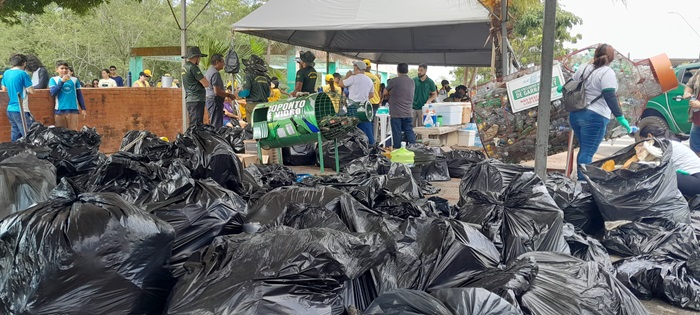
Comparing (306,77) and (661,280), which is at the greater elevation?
(306,77)

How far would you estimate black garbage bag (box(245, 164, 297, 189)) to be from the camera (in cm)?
463

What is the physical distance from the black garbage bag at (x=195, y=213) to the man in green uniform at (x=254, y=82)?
17.7ft

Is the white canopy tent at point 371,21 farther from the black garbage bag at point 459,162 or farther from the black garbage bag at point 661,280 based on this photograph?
the black garbage bag at point 661,280

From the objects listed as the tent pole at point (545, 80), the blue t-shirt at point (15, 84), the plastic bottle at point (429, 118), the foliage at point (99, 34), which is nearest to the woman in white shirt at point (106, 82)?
the blue t-shirt at point (15, 84)

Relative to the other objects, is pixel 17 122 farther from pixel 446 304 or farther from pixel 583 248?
pixel 446 304

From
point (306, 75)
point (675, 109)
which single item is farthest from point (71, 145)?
point (675, 109)

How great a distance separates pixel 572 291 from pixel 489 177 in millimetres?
2133

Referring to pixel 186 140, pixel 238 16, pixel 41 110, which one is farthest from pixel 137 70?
pixel 186 140

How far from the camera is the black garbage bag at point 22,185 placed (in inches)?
116

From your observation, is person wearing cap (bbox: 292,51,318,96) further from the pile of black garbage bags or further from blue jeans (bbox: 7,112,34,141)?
the pile of black garbage bags

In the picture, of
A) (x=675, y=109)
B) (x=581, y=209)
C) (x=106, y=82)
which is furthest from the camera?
(x=106, y=82)

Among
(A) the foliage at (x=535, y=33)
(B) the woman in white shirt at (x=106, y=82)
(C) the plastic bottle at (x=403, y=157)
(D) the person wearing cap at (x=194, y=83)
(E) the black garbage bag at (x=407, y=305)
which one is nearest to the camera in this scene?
(E) the black garbage bag at (x=407, y=305)

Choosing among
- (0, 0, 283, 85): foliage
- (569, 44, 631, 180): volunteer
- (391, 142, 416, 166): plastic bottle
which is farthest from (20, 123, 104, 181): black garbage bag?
(0, 0, 283, 85): foliage

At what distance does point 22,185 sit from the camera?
3.04 meters
